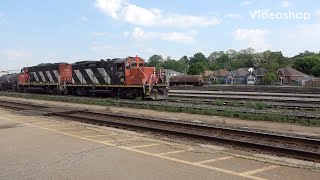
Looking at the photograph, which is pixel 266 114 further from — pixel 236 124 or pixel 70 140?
pixel 70 140

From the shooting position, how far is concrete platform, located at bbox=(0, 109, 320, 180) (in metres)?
6.90

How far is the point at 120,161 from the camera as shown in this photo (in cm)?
800

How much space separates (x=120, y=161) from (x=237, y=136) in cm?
453

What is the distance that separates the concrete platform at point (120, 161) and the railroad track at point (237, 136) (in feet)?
3.76

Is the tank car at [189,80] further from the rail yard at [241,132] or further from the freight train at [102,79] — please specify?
the rail yard at [241,132]

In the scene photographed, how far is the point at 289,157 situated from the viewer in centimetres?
862

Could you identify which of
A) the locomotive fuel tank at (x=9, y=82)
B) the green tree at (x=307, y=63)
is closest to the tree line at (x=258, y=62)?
the green tree at (x=307, y=63)

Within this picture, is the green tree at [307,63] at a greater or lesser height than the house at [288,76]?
greater

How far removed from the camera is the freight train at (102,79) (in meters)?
27.5

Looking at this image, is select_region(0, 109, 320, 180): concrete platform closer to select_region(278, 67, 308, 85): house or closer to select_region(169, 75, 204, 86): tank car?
select_region(169, 75, 204, 86): tank car

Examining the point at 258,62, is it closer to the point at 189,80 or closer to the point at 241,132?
the point at 189,80

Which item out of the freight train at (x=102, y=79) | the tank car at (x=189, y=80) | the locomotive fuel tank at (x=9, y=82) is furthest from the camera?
the tank car at (x=189, y=80)

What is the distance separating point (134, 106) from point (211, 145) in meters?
13.1

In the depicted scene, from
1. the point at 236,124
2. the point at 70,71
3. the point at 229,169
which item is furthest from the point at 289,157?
the point at 70,71
